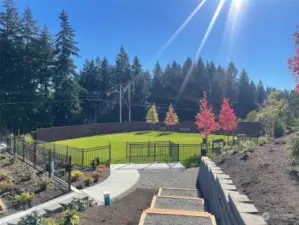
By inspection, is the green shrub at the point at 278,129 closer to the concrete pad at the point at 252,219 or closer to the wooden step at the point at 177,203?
the wooden step at the point at 177,203

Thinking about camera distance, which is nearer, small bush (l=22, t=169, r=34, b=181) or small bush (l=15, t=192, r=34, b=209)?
small bush (l=15, t=192, r=34, b=209)

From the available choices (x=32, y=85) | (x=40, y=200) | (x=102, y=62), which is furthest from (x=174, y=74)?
(x=40, y=200)

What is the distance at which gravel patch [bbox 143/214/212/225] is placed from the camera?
196 inches

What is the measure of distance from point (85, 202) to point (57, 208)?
68 centimetres

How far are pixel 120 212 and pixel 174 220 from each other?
60.5 inches

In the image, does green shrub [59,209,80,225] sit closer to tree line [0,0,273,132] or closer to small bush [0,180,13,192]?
small bush [0,180,13,192]

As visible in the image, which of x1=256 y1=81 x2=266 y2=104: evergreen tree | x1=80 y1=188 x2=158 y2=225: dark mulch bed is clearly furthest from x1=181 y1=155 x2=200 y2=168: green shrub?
x1=256 y1=81 x2=266 y2=104: evergreen tree

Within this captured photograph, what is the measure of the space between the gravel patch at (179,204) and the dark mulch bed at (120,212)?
0.39m

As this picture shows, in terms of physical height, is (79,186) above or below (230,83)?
below

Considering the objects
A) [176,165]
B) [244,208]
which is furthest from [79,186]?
[244,208]

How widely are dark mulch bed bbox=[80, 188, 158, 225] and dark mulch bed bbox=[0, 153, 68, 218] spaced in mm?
1699

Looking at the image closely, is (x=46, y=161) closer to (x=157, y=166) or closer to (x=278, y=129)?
(x=157, y=166)

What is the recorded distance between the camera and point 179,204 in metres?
6.46

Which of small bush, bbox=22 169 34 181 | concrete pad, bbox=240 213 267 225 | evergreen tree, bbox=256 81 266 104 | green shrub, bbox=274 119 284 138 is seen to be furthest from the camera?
evergreen tree, bbox=256 81 266 104
